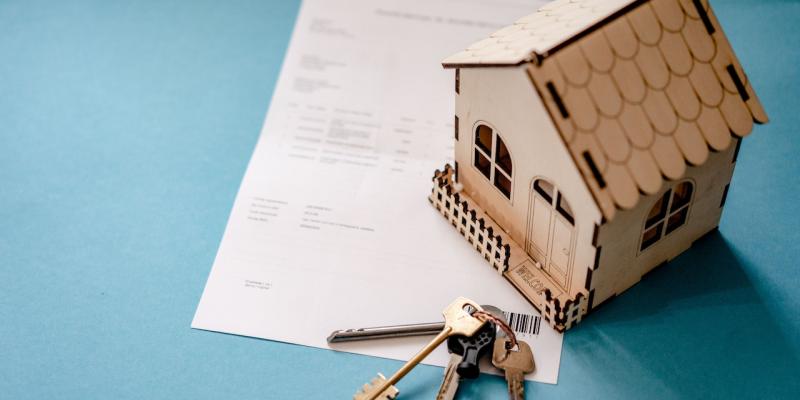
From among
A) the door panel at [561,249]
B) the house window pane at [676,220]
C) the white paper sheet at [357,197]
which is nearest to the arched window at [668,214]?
the house window pane at [676,220]

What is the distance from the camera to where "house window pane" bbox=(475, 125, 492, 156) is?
166cm

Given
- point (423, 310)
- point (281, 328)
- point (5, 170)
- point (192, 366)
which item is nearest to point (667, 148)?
point (423, 310)

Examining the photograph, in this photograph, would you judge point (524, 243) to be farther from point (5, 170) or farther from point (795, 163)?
point (5, 170)

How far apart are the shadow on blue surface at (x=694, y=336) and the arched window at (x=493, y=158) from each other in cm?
28

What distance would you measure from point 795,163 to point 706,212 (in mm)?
291

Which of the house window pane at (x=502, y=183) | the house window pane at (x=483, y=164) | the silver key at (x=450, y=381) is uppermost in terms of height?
the house window pane at (x=483, y=164)

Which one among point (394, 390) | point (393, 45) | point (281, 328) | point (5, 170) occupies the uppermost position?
point (5, 170)

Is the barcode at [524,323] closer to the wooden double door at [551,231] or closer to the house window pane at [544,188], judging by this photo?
the wooden double door at [551,231]

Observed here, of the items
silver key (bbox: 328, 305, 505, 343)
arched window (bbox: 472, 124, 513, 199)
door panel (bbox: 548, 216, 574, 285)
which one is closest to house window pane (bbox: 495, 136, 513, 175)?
arched window (bbox: 472, 124, 513, 199)

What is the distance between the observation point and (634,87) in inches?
56.9

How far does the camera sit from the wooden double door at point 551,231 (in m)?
1.56

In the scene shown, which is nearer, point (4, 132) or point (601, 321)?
point (601, 321)

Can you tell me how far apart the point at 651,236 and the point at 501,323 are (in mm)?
302

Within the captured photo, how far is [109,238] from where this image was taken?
72.9 inches
